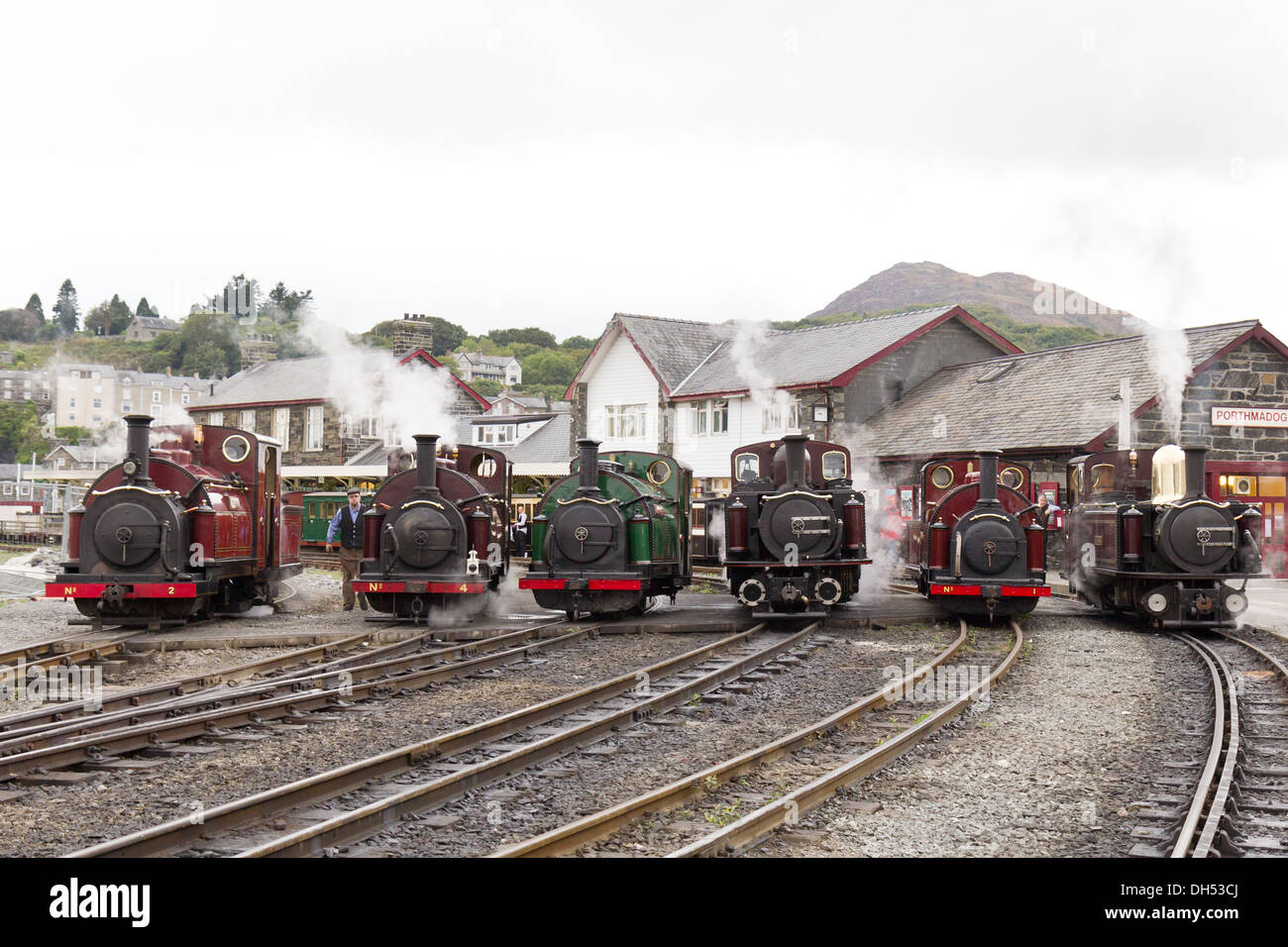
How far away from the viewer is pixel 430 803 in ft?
23.3

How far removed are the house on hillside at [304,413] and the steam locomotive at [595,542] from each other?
2714 centimetres

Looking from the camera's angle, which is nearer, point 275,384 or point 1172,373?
point 1172,373

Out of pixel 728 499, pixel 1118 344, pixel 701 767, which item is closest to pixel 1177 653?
pixel 728 499

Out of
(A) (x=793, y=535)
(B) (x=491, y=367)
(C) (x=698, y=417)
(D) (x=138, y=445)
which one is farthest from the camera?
(B) (x=491, y=367)

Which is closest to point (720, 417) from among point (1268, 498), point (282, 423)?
point (1268, 498)

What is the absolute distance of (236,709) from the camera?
9.52 meters

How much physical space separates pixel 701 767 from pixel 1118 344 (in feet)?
78.9

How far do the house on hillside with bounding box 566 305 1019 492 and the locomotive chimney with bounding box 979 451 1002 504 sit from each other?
1526 centimetres

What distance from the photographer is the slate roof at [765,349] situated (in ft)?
111

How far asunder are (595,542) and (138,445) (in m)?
6.10

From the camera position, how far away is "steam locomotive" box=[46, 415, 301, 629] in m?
15.4

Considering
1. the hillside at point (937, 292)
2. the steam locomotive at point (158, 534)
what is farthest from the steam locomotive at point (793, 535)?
the hillside at point (937, 292)

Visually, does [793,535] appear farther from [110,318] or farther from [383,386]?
[110,318]
